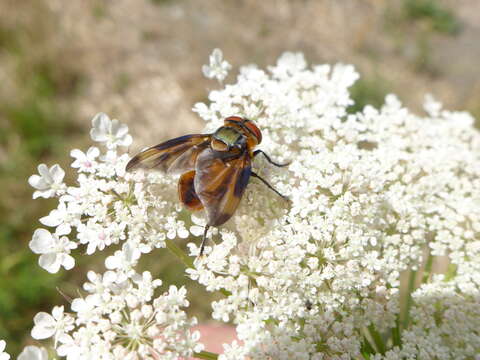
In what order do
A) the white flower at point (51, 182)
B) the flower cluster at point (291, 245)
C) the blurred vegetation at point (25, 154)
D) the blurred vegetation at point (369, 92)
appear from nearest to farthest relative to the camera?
the flower cluster at point (291, 245) → the white flower at point (51, 182) → the blurred vegetation at point (25, 154) → the blurred vegetation at point (369, 92)

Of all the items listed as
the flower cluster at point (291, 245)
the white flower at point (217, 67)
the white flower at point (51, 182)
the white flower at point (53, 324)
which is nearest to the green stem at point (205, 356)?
the flower cluster at point (291, 245)

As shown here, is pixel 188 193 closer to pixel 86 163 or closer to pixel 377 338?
pixel 86 163

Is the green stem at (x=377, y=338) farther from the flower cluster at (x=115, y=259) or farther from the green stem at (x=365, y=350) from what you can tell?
the flower cluster at (x=115, y=259)

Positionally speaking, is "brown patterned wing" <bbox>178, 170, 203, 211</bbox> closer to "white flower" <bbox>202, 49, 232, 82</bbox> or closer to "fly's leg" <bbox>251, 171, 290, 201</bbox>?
"fly's leg" <bbox>251, 171, 290, 201</bbox>

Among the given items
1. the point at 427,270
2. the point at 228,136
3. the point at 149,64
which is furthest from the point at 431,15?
the point at 228,136

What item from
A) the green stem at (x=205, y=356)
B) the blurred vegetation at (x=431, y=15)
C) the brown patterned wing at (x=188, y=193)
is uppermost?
the blurred vegetation at (x=431, y=15)

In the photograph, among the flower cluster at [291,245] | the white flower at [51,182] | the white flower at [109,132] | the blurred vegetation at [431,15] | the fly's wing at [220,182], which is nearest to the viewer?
the fly's wing at [220,182]

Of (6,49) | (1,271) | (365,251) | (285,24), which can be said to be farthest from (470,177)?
(285,24)
